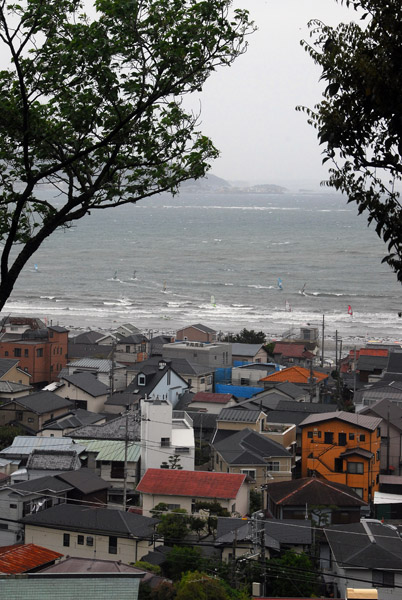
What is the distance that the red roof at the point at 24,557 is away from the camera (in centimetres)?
1210

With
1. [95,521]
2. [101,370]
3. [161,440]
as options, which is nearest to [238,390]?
[101,370]

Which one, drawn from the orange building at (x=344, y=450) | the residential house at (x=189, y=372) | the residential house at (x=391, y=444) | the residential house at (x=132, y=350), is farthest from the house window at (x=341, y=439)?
the residential house at (x=132, y=350)

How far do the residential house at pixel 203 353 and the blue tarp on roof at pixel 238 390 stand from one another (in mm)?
2645

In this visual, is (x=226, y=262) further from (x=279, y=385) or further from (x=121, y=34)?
(x=121, y=34)

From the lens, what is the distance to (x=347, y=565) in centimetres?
1294

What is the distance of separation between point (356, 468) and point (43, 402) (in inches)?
375

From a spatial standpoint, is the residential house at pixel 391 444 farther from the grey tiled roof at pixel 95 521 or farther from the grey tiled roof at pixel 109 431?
the grey tiled roof at pixel 95 521

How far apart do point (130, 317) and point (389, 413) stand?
32.1m

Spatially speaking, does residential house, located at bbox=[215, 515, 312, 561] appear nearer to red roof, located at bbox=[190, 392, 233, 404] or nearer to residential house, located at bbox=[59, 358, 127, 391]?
red roof, located at bbox=[190, 392, 233, 404]

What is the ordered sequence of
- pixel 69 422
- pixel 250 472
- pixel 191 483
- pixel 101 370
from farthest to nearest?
pixel 101 370
pixel 69 422
pixel 250 472
pixel 191 483

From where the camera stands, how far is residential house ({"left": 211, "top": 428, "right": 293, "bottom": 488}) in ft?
61.2

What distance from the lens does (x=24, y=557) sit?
41.6ft

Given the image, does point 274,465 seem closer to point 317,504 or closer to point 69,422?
point 317,504

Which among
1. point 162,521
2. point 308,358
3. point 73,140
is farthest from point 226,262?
point 73,140
